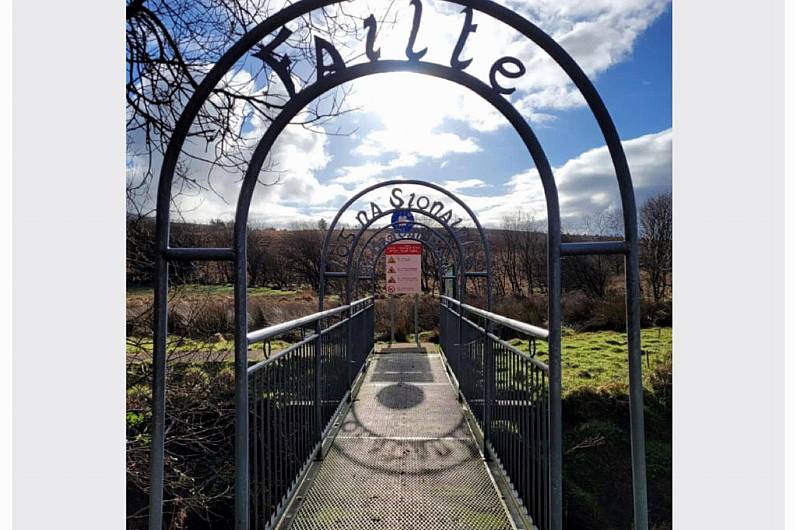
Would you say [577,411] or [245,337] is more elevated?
[245,337]

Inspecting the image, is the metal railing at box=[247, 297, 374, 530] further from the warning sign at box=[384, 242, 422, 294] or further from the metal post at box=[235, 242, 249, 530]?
the warning sign at box=[384, 242, 422, 294]

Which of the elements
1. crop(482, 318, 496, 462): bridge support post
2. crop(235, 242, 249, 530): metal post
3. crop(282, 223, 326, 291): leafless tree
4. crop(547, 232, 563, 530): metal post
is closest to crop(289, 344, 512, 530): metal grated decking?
crop(482, 318, 496, 462): bridge support post

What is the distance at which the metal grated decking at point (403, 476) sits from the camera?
2420 mm

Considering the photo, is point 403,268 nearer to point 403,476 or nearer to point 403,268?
point 403,268

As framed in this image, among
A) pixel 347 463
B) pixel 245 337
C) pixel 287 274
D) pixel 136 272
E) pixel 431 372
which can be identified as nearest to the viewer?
pixel 245 337

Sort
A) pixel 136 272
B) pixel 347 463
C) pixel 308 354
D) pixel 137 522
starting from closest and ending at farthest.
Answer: pixel 308 354 < pixel 347 463 < pixel 136 272 < pixel 137 522

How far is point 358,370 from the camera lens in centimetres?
562

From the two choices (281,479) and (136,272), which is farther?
(136,272)

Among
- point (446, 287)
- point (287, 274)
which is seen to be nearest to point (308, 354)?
point (446, 287)

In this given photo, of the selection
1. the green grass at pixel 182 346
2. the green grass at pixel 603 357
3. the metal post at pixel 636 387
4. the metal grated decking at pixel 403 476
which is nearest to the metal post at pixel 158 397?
the metal grated decking at pixel 403 476

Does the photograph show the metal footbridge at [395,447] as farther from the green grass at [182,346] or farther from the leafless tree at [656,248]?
the leafless tree at [656,248]

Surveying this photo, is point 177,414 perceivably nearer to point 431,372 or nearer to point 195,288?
point 195,288

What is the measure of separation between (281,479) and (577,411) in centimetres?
867

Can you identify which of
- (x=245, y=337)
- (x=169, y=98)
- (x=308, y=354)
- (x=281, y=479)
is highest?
(x=169, y=98)
